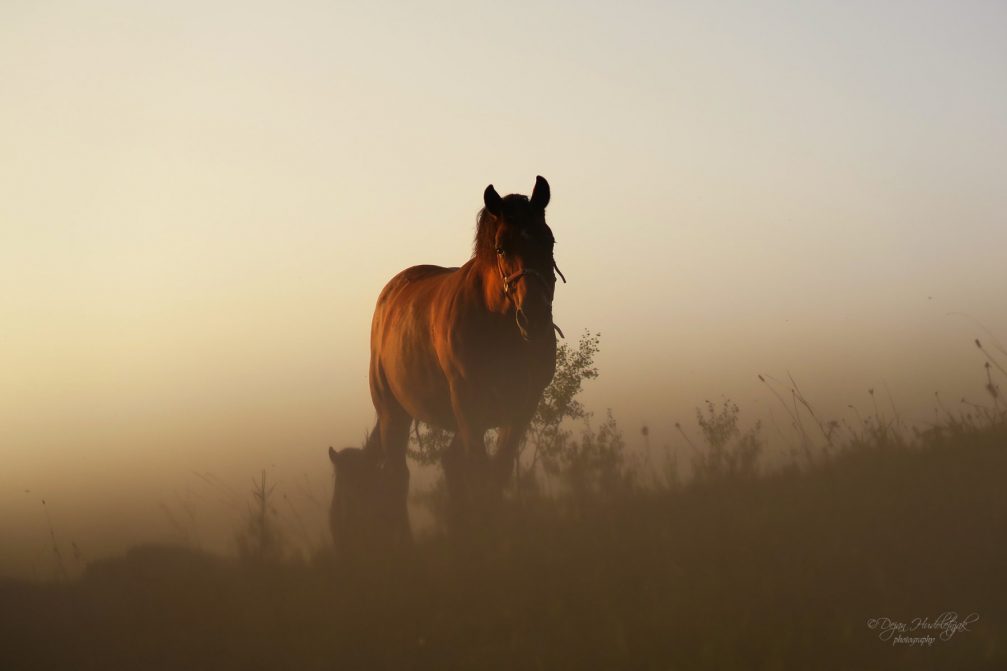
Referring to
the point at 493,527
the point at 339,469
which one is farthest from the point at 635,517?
the point at 339,469

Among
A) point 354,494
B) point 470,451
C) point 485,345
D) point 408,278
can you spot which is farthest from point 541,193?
point 354,494

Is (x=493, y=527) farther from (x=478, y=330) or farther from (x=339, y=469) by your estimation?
(x=339, y=469)

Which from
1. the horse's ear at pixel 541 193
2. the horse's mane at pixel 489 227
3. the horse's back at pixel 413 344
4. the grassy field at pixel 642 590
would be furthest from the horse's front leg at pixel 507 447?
the horse's ear at pixel 541 193

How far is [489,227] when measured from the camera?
7906mm

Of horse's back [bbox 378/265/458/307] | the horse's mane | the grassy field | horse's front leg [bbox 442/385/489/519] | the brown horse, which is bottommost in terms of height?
the grassy field

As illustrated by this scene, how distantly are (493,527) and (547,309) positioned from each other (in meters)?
2.03

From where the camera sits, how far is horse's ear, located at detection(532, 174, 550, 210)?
→ 7824mm

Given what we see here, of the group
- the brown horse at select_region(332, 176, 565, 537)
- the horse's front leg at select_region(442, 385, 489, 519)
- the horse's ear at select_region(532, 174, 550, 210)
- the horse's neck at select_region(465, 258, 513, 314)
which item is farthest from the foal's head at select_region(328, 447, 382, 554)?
the horse's ear at select_region(532, 174, 550, 210)

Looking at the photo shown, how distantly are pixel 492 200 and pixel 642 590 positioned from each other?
3.71 metres

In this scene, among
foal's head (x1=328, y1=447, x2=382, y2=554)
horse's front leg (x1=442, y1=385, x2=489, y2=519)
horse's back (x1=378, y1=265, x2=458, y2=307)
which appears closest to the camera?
horse's front leg (x1=442, y1=385, x2=489, y2=519)

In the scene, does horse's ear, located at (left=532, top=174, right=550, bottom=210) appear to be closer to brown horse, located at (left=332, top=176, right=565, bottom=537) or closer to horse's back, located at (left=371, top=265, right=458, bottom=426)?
brown horse, located at (left=332, top=176, right=565, bottom=537)

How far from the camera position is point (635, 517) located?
7270 millimetres

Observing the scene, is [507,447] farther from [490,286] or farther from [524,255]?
[524,255]

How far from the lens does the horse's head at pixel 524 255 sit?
7.27 metres
